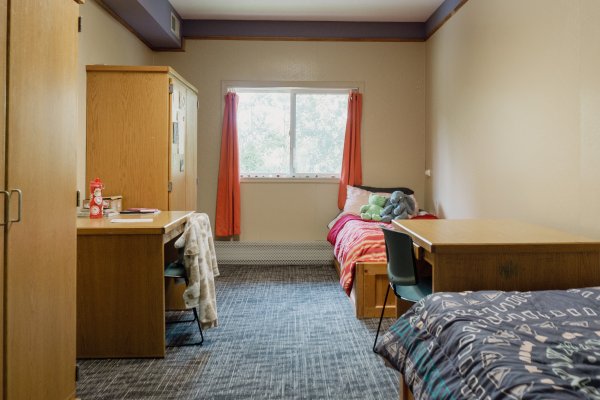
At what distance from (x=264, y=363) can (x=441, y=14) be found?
382 centimetres

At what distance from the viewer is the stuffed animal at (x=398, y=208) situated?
16.1ft

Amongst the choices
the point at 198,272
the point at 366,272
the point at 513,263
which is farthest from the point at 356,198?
the point at 513,263

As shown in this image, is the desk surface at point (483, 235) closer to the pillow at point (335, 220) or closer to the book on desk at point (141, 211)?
the book on desk at point (141, 211)

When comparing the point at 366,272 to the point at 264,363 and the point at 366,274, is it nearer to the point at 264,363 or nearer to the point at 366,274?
the point at 366,274

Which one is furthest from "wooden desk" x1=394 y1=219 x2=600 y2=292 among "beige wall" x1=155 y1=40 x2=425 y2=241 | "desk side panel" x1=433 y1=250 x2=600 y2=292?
"beige wall" x1=155 y1=40 x2=425 y2=241

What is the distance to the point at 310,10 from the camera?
5293 millimetres

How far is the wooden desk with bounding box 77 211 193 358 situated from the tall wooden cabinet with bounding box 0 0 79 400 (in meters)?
0.66

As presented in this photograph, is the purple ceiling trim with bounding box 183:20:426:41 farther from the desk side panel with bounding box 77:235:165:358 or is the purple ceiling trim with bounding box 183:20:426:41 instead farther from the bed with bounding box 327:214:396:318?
the desk side panel with bounding box 77:235:165:358

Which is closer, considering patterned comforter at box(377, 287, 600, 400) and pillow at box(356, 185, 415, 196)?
patterned comforter at box(377, 287, 600, 400)

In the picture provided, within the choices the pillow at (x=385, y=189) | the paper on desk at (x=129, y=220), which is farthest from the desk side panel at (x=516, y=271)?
the pillow at (x=385, y=189)

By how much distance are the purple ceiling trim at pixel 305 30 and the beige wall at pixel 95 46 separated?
998 mm

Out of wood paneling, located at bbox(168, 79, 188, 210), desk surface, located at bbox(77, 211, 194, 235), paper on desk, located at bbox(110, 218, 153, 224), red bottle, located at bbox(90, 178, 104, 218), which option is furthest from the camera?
wood paneling, located at bbox(168, 79, 188, 210)

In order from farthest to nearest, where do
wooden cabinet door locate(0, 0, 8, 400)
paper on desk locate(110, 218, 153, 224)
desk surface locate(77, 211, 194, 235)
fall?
paper on desk locate(110, 218, 153, 224) < desk surface locate(77, 211, 194, 235) < wooden cabinet door locate(0, 0, 8, 400)

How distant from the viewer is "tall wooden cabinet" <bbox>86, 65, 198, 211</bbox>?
12.6ft
